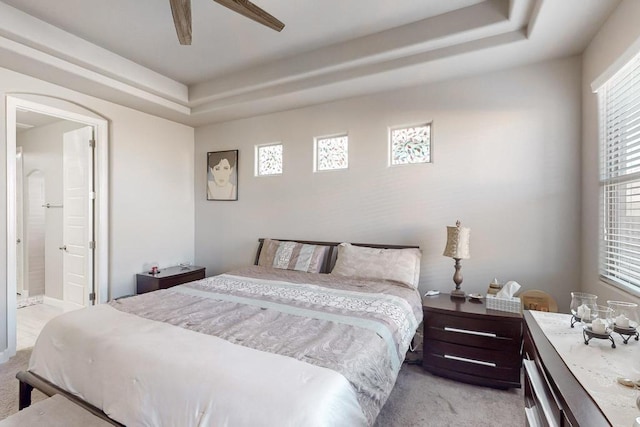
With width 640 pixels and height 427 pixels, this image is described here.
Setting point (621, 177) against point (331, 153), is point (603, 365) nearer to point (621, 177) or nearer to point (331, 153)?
point (621, 177)

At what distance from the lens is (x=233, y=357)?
139 centimetres

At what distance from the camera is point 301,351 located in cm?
147

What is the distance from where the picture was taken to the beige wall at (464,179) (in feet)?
8.78

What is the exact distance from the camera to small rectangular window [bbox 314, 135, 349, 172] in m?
3.64

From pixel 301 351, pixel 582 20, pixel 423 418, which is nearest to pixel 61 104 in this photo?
pixel 301 351

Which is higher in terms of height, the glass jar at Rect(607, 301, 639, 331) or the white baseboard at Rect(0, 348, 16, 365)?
the glass jar at Rect(607, 301, 639, 331)

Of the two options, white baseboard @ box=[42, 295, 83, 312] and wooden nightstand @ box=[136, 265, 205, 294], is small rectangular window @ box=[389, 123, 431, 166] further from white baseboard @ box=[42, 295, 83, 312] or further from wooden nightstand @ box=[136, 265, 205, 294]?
white baseboard @ box=[42, 295, 83, 312]

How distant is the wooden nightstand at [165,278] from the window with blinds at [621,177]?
421cm

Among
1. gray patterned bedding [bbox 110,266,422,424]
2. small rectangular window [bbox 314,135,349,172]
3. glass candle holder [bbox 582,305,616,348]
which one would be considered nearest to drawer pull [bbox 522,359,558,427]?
glass candle holder [bbox 582,305,616,348]

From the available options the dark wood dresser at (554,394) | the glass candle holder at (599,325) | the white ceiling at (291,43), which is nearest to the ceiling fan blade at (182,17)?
the white ceiling at (291,43)

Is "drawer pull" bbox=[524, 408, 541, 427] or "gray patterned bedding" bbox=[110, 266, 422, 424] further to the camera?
"gray patterned bedding" bbox=[110, 266, 422, 424]

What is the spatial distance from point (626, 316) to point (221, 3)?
2542 mm

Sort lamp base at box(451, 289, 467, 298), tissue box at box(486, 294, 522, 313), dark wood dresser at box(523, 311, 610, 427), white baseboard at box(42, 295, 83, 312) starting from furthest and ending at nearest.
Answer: white baseboard at box(42, 295, 83, 312)
lamp base at box(451, 289, 467, 298)
tissue box at box(486, 294, 522, 313)
dark wood dresser at box(523, 311, 610, 427)

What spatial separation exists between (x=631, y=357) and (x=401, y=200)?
Answer: 2.24 metres
